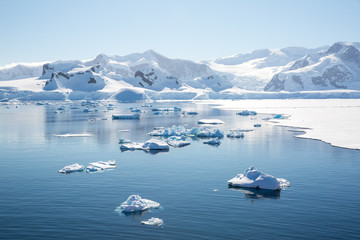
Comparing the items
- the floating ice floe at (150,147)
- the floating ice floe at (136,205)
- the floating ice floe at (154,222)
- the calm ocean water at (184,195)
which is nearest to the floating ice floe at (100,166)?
the calm ocean water at (184,195)

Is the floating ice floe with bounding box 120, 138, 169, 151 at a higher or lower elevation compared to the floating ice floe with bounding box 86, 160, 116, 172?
higher

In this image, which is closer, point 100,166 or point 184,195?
point 184,195

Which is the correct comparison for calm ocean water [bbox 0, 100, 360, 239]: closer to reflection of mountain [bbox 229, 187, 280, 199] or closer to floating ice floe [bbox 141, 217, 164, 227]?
reflection of mountain [bbox 229, 187, 280, 199]

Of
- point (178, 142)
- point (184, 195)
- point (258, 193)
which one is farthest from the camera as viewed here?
point (178, 142)

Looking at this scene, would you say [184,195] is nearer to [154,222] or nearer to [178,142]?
[154,222]

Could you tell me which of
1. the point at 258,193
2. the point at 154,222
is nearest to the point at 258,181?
the point at 258,193

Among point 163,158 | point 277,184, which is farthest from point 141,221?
point 163,158

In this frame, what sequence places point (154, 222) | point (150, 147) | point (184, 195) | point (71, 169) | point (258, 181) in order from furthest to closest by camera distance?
point (150, 147) → point (71, 169) → point (258, 181) → point (184, 195) → point (154, 222)

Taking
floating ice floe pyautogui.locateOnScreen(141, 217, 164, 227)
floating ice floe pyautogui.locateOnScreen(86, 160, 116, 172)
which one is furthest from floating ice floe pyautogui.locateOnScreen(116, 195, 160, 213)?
floating ice floe pyautogui.locateOnScreen(86, 160, 116, 172)
